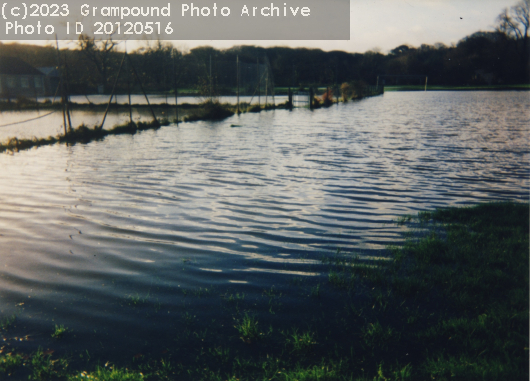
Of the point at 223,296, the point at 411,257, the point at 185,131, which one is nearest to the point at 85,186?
the point at 223,296

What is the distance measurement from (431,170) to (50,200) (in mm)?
7927

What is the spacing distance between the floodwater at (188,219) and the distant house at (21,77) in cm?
4372

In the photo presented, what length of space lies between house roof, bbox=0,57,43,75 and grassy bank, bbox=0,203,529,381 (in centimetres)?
5387

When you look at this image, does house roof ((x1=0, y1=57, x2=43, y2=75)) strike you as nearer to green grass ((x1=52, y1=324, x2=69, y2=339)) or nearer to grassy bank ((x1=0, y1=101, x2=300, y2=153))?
grassy bank ((x1=0, y1=101, x2=300, y2=153))

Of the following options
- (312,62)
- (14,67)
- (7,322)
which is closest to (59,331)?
(7,322)

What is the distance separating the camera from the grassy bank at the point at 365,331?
8.90ft

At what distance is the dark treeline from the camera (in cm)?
3509

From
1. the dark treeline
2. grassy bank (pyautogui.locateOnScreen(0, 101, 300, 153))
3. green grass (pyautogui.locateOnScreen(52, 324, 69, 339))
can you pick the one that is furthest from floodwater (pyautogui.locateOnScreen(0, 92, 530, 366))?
the dark treeline

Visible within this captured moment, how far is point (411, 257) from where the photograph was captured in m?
4.62

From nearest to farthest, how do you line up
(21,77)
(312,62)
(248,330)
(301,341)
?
(301,341)
(248,330)
(21,77)
(312,62)

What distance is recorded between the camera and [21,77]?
168 ft

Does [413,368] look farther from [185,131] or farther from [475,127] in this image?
[475,127]

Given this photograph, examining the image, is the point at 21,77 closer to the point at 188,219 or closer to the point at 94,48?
the point at 94,48

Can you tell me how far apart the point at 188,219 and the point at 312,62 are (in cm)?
7220
